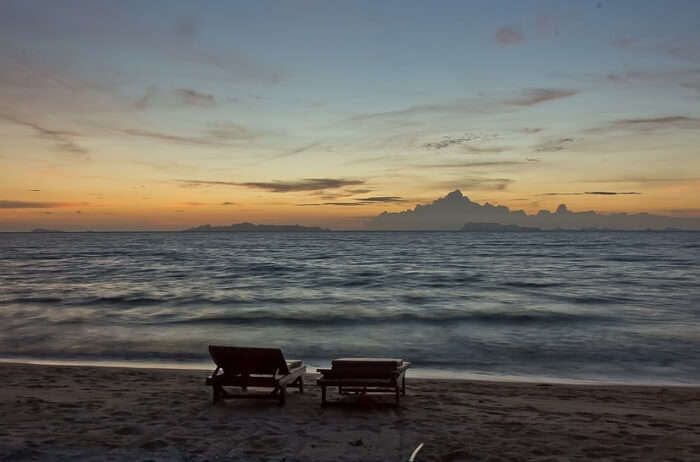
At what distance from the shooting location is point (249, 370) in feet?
30.7

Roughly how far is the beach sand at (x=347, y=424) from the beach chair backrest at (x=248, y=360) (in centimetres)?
62

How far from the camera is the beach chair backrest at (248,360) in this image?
9.15m

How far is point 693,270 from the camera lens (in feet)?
193

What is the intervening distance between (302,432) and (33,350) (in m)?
13.8

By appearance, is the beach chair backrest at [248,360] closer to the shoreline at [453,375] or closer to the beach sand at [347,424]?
the beach sand at [347,424]

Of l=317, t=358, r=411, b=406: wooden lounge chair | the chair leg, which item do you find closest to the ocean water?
l=317, t=358, r=411, b=406: wooden lounge chair

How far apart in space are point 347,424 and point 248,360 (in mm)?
2127

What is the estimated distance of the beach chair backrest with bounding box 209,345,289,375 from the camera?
915 centimetres

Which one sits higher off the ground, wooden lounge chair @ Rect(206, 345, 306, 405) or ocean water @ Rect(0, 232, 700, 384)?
wooden lounge chair @ Rect(206, 345, 306, 405)

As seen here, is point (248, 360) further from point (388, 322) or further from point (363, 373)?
point (388, 322)

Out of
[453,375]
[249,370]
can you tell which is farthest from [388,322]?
[249,370]

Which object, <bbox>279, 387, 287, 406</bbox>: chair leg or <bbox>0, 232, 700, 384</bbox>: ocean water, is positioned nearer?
<bbox>279, 387, 287, 406</bbox>: chair leg

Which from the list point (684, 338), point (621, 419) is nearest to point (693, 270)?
point (684, 338)

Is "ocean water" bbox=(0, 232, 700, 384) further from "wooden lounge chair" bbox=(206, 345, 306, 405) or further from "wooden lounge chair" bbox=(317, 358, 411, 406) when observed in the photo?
"wooden lounge chair" bbox=(206, 345, 306, 405)
